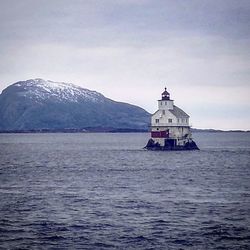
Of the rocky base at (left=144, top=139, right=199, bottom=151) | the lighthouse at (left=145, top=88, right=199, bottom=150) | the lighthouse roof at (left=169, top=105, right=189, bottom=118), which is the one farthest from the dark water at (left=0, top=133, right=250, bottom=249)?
the rocky base at (left=144, top=139, right=199, bottom=151)

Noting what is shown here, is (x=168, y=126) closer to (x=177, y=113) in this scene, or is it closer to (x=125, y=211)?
(x=177, y=113)

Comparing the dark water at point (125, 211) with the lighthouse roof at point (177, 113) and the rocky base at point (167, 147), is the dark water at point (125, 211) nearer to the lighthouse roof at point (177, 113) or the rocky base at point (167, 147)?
the lighthouse roof at point (177, 113)

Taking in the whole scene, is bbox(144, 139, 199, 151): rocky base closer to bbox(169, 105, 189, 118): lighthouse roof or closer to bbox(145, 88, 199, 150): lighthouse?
bbox(145, 88, 199, 150): lighthouse

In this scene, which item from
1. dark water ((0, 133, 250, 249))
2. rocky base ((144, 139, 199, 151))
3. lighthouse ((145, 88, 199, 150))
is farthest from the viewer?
rocky base ((144, 139, 199, 151))

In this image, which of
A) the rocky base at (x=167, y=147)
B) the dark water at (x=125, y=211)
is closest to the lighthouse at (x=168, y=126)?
the rocky base at (x=167, y=147)

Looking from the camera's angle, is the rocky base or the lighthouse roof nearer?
the lighthouse roof

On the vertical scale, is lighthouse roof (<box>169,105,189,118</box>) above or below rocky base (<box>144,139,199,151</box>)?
above

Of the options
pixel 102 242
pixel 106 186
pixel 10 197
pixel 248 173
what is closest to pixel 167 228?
pixel 102 242

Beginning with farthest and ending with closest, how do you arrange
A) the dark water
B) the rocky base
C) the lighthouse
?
1. the rocky base
2. the lighthouse
3. the dark water

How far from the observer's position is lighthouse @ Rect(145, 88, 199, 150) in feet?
400

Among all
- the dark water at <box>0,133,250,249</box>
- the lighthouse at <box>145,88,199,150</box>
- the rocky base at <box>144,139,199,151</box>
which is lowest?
the dark water at <box>0,133,250,249</box>

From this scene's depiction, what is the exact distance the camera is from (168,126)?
121812mm

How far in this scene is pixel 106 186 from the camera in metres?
62.1

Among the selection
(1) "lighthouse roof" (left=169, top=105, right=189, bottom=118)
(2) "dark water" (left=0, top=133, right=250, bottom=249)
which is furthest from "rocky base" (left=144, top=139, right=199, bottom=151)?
(2) "dark water" (left=0, top=133, right=250, bottom=249)
